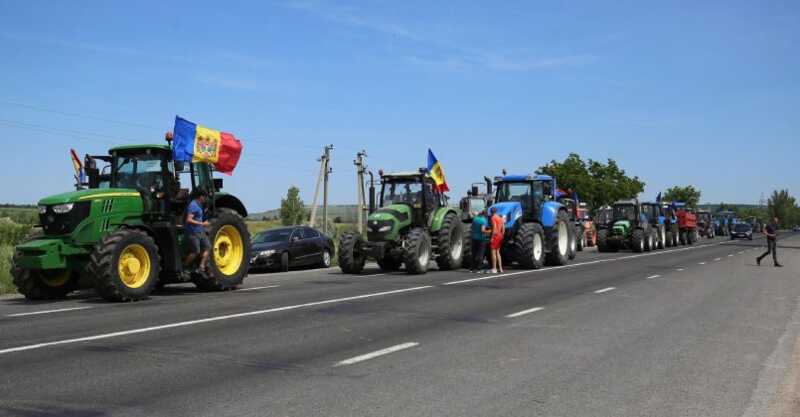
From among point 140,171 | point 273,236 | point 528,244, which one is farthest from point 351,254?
point 140,171

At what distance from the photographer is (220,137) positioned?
14547 mm

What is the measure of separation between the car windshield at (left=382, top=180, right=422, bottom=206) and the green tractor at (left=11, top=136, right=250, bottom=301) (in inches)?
230

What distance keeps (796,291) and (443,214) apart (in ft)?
28.2

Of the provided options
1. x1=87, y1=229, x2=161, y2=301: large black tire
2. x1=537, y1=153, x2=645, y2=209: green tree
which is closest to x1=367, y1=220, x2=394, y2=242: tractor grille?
x1=87, y1=229, x2=161, y2=301: large black tire

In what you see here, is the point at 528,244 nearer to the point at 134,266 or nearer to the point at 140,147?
the point at 140,147

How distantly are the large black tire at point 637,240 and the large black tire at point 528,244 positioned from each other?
48.9 feet

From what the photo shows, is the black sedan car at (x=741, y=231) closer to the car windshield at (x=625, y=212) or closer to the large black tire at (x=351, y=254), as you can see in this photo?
the car windshield at (x=625, y=212)

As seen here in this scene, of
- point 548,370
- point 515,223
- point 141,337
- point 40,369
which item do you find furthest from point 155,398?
point 515,223

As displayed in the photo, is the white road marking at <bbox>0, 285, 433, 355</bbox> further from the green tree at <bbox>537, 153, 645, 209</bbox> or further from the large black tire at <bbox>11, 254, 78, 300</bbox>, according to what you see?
the green tree at <bbox>537, 153, 645, 209</bbox>

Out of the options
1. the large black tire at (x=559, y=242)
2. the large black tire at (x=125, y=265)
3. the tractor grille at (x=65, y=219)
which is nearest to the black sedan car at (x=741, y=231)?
the large black tire at (x=559, y=242)

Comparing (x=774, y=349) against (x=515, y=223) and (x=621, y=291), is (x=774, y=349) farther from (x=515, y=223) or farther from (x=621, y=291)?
(x=515, y=223)

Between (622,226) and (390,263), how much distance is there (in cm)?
1874

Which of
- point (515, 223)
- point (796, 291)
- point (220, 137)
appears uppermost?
point (220, 137)

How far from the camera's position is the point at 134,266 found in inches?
481
